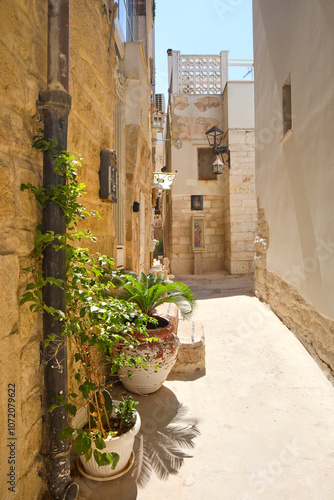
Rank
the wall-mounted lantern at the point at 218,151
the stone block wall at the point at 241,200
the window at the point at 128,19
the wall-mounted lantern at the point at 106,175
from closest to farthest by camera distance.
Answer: the wall-mounted lantern at the point at 106,175
the window at the point at 128,19
the wall-mounted lantern at the point at 218,151
the stone block wall at the point at 241,200

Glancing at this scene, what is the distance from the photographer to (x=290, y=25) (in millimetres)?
4137

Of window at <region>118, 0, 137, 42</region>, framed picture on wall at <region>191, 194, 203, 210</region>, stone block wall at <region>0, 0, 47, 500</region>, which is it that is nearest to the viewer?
stone block wall at <region>0, 0, 47, 500</region>

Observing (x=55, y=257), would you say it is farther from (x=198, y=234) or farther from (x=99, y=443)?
(x=198, y=234)

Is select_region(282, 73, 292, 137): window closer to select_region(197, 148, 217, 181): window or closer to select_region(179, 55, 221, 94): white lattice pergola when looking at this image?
select_region(197, 148, 217, 181): window

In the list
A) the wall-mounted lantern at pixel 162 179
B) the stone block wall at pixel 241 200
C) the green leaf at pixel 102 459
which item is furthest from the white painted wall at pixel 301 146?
the stone block wall at pixel 241 200

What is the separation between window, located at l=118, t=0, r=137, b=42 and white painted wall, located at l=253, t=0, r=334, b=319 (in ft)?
7.60

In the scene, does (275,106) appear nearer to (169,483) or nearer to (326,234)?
(326,234)

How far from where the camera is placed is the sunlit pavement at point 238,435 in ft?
6.01

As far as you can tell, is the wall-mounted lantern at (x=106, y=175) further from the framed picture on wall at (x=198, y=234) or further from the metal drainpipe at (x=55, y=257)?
the framed picture on wall at (x=198, y=234)

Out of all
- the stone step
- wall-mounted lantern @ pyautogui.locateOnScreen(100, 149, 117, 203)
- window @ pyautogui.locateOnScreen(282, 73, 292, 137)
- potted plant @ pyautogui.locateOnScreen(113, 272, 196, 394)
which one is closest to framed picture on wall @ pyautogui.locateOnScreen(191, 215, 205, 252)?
window @ pyautogui.locateOnScreen(282, 73, 292, 137)

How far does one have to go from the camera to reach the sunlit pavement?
1.83 meters

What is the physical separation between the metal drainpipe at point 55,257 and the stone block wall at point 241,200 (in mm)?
9933

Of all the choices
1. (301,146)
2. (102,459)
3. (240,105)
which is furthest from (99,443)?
(240,105)

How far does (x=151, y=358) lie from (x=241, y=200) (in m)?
9.35
